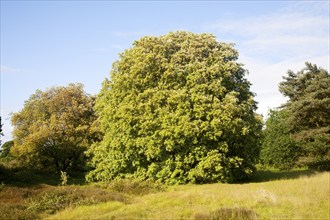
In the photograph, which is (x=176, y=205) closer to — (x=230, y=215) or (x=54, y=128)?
(x=230, y=215)

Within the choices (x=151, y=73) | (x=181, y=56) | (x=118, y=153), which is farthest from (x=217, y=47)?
(x=118, y=153)

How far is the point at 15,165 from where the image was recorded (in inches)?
1604

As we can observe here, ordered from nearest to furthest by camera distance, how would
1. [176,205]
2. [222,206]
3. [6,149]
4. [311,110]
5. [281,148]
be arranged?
[222,206] → [176,205] → [311,110] → [281,148] → [6,149]

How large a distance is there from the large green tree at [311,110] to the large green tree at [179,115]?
768 cm

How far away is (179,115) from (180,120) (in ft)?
2.16

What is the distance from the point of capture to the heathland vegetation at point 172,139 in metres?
19.4

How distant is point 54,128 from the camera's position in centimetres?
3947

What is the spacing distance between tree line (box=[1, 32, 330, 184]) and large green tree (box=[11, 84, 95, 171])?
0.54 feet

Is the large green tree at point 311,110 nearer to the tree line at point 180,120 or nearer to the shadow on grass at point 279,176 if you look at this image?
the tree line at point 180,120

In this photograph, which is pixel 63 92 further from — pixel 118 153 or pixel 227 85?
pixel 227 85

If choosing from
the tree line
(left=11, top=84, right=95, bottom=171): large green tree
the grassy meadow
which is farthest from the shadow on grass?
(left=11, top=84, right=95, bottom=171): large green tree

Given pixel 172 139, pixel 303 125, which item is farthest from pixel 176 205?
pixel 303 125

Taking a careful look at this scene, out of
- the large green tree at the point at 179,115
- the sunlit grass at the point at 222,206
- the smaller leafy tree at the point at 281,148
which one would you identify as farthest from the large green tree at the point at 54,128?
the smaller leafy tree at the point at 281,148

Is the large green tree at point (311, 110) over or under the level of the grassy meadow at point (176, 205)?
over
